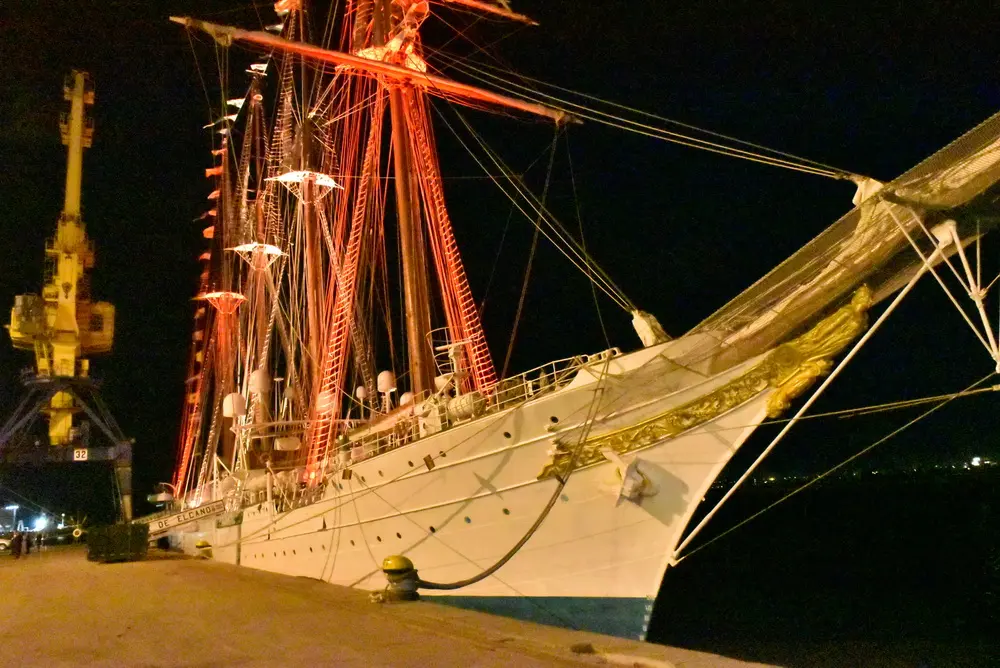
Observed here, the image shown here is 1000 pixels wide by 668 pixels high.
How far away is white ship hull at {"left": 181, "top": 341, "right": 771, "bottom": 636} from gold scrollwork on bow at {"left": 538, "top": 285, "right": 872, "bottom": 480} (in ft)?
0.33

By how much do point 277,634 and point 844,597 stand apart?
44.5 ft

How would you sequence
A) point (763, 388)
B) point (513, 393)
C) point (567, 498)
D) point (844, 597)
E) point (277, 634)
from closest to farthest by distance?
point (277, 634), point (763, 388), point (567, 498), point (513, 393), point (844, 597)

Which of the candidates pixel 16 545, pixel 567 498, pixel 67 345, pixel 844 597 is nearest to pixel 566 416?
pixel 567 498

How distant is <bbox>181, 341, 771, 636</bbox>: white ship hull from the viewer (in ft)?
31.2

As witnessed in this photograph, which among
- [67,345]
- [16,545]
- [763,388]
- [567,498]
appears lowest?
[567,498]

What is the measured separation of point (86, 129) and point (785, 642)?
4635cm

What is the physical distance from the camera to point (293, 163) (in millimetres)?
25531

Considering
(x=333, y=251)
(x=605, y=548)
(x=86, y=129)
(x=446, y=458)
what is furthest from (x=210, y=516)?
(x=86, y=129)

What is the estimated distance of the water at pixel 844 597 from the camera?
37.7 feet

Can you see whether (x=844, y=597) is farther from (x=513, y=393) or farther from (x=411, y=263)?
(x=411, y=263)

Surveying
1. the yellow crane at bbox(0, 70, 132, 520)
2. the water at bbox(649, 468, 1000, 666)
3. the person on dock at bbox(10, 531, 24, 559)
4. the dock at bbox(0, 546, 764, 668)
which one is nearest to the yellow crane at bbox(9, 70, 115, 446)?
the yellow crane at bbox(0, 70, 132, 520)

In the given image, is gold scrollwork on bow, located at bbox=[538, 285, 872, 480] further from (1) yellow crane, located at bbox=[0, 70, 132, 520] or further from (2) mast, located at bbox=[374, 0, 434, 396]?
(1) yellow crane, located at bbox=[0, 70, 132, 520]

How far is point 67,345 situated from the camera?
3953cm

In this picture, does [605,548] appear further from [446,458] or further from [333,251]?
[333,251]
